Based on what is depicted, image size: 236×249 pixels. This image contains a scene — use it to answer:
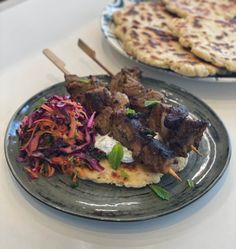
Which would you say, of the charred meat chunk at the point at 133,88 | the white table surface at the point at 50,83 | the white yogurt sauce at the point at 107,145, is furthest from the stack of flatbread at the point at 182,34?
the white yogurt sauce at the point at 107,145

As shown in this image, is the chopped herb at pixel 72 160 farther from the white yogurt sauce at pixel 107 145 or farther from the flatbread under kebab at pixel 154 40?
the flatbread under kebab at pixel 154 40

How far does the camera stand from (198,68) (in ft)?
6.15

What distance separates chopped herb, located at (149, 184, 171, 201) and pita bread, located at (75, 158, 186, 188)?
0.02 meters

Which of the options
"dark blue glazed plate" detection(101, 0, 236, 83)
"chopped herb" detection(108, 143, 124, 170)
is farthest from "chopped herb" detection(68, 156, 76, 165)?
"dark blue glazed plate" detection(101, 0, 236, 83)

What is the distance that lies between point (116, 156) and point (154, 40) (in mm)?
848

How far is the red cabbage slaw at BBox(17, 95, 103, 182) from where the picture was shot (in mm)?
1432

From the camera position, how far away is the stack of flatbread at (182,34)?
1916 millimetres

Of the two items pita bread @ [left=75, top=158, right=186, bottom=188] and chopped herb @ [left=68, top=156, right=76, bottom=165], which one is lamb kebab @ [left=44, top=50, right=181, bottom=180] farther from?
chopped herb @ [left=68, top=156, right=76, bottom=165]

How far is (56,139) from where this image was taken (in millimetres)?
1461

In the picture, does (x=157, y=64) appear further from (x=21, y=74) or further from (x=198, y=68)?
(x=21, y=74)

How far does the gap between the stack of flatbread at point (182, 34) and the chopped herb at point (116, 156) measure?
61cm

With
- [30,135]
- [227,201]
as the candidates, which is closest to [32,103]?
[30,135]

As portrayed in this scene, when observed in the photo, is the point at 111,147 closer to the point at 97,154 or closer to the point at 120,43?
the point at 97,154

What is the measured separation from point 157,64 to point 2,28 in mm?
881
